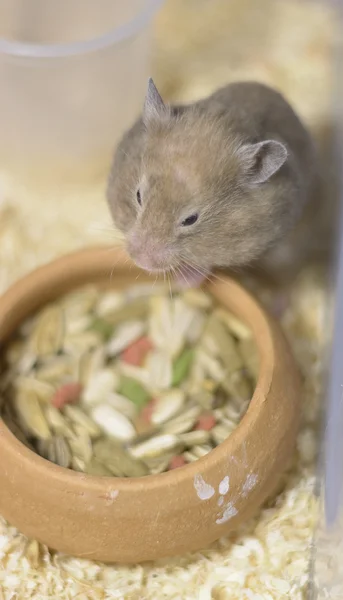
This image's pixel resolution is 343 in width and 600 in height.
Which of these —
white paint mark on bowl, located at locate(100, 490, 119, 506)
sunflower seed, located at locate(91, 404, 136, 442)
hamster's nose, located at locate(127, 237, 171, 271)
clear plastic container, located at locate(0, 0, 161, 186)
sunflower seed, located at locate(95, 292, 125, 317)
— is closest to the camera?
white paint mark on bowl, located at locate(100, 490, 119, 506)

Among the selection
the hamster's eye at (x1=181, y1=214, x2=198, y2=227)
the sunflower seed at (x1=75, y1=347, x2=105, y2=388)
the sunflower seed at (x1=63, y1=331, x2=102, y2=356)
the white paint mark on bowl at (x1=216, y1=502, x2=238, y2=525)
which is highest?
the hamster's eye at (x1=181, y1=214, x2=198, y2=227)

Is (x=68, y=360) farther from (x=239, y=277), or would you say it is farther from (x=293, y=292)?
(x=293, y=292)

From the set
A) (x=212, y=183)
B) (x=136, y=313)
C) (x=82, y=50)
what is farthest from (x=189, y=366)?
(x=82, y=50)

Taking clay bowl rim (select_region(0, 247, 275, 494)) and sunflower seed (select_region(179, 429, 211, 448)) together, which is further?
sunflower seed (select_region(179, 429, 211, 448))

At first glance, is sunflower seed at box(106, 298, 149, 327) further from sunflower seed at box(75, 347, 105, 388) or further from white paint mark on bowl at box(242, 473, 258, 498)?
white paint mark on bowl at box(242, 473, 258, 498)

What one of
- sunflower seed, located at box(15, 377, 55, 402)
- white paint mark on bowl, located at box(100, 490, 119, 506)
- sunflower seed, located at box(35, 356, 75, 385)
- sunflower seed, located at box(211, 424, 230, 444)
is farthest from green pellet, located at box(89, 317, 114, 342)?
white paint mark on bowl, located at box(100, 490, 119, 506)

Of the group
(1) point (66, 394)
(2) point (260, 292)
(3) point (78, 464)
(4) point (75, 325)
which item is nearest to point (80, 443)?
(3) point (78, 464)
